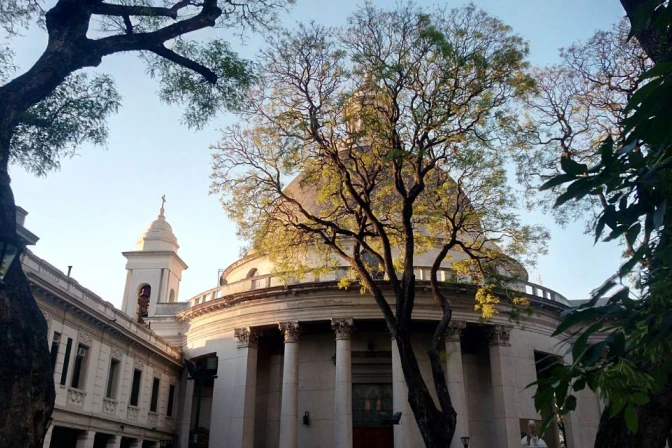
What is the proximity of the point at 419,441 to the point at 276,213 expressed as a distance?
13819 mm

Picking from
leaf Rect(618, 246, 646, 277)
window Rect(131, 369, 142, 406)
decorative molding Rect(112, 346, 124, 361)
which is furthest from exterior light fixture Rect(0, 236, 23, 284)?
window Rect(131, 369, 142, 406)

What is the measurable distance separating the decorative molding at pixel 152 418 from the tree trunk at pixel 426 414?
19.7 m

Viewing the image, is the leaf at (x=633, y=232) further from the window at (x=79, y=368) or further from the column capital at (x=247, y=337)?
the column capital at (x=247, y=337)

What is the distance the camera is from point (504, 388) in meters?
28.1

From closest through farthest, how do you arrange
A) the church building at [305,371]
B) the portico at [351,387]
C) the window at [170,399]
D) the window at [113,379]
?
the church building at [305,371], the window at [113,379], the portico at [351,387], the window at [170,399]

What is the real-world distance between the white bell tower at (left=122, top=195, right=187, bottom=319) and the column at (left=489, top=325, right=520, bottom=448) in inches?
949

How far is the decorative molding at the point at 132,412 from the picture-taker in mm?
27703

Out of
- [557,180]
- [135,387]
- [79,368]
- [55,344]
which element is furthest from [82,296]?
[557,180]

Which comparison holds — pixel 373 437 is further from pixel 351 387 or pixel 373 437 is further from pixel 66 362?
pixel 66 362

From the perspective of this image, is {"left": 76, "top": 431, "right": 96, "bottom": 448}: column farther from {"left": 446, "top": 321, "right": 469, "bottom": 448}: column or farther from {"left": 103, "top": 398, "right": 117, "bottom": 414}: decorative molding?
{"left": 446, "top": 321, "right": 469, "bottom": 448}: column

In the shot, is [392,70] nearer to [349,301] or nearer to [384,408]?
[349,301]

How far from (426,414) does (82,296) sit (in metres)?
15.6

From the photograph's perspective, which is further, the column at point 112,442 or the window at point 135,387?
the window at point 135,387

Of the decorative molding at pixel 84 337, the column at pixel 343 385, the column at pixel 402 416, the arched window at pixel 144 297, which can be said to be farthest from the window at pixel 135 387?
the arched window at pixel 144 297
